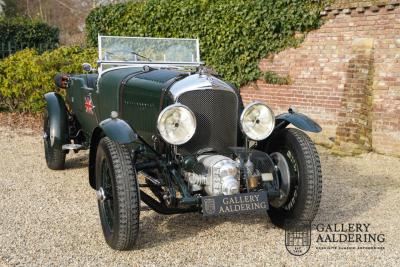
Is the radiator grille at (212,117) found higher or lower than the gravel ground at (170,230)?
higher

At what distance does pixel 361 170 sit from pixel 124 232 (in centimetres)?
390

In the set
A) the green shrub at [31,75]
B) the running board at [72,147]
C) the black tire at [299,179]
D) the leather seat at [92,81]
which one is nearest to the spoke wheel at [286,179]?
the black tire at [299,179]

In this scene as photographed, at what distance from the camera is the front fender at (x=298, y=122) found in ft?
12.3

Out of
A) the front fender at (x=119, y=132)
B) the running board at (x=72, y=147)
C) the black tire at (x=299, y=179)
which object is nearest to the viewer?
the front fender at (x=119, y=132)

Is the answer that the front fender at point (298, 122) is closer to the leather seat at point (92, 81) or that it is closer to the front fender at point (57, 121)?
the leather seat at point (92, 81)

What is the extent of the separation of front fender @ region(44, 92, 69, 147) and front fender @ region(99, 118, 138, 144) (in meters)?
2.14

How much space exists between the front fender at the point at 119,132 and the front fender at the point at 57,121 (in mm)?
2136

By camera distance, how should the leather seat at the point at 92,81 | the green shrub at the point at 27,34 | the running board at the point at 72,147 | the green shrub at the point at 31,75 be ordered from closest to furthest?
the leather seat at the point at 92,81, the running board at the point at 72,147, the green shrub at the point at 31,75, the green shrub at the point at 27,34

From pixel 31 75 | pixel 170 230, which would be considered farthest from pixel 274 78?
pixel 170 230

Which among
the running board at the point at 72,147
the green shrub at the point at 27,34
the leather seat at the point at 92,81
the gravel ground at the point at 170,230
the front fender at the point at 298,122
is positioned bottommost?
Answer: the gravel ground at the point at 170,230

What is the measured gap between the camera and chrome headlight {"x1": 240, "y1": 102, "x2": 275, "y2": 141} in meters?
3.62

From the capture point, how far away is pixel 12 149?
280 inches

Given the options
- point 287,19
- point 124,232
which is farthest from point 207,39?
point 124,232

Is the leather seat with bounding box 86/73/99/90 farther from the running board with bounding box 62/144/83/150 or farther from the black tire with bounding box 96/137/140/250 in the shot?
the black tire with bounding box 96/137/140/250
